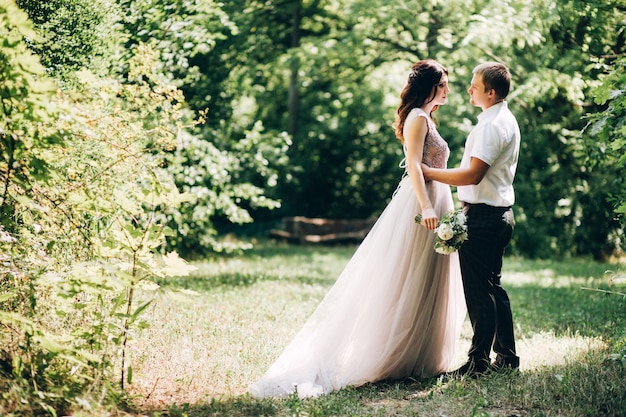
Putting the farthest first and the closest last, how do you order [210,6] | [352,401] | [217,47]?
[217,47]
[210,6]
[352,401]

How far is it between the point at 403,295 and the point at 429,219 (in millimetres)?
631

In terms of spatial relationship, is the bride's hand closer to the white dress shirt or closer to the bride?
the bride

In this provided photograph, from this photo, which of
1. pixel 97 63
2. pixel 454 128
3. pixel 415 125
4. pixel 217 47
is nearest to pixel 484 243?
pixel 415 125

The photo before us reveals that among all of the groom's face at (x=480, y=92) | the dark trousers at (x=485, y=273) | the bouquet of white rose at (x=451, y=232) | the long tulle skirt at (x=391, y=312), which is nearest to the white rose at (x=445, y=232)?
the bouquet of white rose at (x=451, y=232)

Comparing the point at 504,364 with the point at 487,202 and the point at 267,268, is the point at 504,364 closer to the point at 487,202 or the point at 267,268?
the point at 487,202

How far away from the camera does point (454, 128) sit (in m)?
13.9

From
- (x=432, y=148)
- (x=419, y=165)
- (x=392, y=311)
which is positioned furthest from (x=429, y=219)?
(x=392, y=311)

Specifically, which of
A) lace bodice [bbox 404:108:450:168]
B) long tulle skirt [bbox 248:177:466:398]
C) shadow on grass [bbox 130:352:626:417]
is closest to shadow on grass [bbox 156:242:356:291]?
long tulle skirt [bbox 248:177:466:398]

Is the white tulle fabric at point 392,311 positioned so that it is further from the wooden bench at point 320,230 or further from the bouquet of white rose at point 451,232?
the wooden bench at point 320,230

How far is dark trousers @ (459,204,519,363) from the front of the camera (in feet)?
15.0

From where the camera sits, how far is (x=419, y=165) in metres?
4.64

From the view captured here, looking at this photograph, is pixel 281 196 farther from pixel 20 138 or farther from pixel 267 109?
pixel 20 138

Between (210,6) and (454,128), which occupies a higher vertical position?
(210,6)

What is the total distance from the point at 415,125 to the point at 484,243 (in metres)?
1.02
